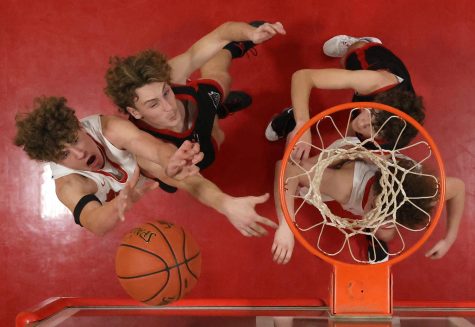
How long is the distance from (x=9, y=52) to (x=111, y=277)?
4.42 ft

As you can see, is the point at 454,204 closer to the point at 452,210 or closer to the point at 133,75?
the point at 452,210

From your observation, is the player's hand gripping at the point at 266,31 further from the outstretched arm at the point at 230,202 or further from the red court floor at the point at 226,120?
the red court floor at the point at 226,120

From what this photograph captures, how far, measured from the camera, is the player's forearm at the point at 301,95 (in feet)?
6.50

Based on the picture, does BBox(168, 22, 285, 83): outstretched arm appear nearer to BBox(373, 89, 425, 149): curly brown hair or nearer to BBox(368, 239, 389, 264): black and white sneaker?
BBox(373, 89, 425, 149): curly brown hair

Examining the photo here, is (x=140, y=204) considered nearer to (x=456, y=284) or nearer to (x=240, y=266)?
(x=240, y=266)

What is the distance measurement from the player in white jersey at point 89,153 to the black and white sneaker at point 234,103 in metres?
0.58

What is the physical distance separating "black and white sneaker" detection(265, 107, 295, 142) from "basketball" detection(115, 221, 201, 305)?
888 mm

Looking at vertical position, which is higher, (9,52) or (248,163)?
(9,52)

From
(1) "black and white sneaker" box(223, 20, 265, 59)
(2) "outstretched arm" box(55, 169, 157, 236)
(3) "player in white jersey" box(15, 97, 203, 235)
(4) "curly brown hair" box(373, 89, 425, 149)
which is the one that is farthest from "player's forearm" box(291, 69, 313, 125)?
Answer: (2) "outstretched arm" box(55, 169, 157, 236)

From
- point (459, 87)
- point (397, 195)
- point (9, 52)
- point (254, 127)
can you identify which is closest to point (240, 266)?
point (254, 127)

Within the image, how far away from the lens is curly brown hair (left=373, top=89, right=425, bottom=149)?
2.03m

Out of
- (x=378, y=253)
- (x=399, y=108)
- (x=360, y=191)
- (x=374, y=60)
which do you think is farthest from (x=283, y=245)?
(x=374, y=60)

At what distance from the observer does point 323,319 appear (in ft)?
5.96

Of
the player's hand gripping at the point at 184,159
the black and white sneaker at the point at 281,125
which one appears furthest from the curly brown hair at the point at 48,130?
the black and white sneaker at the point at 281,125
